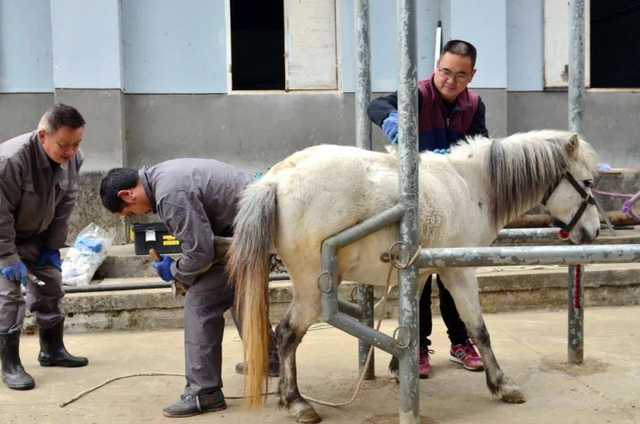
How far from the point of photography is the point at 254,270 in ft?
10.3

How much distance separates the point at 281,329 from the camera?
3346mm

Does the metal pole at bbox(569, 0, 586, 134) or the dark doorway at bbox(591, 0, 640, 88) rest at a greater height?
the dark doorway at bbox(591, 0, 640, 88)

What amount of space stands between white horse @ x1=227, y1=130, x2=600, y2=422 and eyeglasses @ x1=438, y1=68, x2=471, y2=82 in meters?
0.36

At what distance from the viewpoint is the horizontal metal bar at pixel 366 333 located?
2.79m

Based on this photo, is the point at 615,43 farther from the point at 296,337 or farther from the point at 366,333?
the point at 366,333

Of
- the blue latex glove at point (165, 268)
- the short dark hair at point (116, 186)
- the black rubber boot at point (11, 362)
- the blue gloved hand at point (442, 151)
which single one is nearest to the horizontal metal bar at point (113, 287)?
the black rubber boot at point (11, 362)

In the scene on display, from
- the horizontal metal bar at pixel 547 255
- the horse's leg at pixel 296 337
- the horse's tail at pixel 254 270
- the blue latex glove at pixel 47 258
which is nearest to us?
the horizontal metal bar at pixel 547 255

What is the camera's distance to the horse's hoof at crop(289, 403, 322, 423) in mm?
3248

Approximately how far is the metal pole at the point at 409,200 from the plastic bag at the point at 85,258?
135 inches

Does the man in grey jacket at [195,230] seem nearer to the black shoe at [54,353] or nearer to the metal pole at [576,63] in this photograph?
the black shoe at [54,353]

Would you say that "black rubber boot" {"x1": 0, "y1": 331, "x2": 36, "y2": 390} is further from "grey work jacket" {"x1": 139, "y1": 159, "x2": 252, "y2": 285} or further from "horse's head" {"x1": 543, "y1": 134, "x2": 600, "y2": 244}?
"horse's head" {"x1": 543, "y1": 134, "x2": 600, "y2": 244}

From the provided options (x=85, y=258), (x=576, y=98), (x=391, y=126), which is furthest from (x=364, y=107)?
(x=85, y=258)

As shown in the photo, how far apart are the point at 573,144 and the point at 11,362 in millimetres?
3409

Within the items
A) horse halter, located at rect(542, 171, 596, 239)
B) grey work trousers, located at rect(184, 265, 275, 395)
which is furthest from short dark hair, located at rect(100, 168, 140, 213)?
horse halter, located at rect(542, 171, 596, 239)
